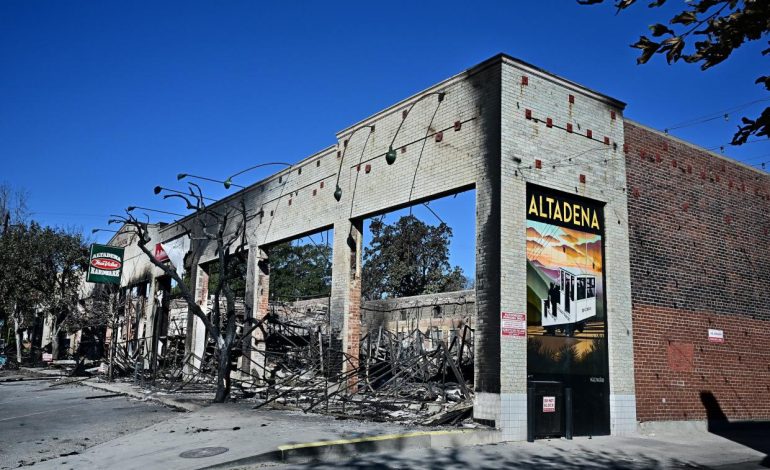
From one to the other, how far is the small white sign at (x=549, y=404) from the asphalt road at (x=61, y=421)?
8.14 metres

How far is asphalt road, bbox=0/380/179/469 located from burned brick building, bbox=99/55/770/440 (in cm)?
551

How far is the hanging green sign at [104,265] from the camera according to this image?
103 feet

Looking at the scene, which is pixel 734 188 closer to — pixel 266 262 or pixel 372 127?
pixel 372 127

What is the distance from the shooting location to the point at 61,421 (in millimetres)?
14688

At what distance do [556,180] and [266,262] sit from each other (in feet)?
36.9

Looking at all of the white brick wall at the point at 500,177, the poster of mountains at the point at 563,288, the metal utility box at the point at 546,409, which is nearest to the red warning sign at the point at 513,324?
the white brick wall at the point at 500,177

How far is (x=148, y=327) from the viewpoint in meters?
29.5

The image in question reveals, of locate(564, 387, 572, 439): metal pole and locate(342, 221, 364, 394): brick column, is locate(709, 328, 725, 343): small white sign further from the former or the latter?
locate(342, 221, 364, 394): brick column

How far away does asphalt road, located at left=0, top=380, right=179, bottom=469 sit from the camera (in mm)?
11281

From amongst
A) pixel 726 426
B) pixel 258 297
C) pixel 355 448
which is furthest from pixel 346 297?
pixel 726 426

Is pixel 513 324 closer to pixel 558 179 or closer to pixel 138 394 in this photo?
pixel 558 179

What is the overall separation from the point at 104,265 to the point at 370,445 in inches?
996

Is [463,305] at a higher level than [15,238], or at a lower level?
lower

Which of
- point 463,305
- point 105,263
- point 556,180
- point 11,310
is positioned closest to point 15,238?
point 11,310
